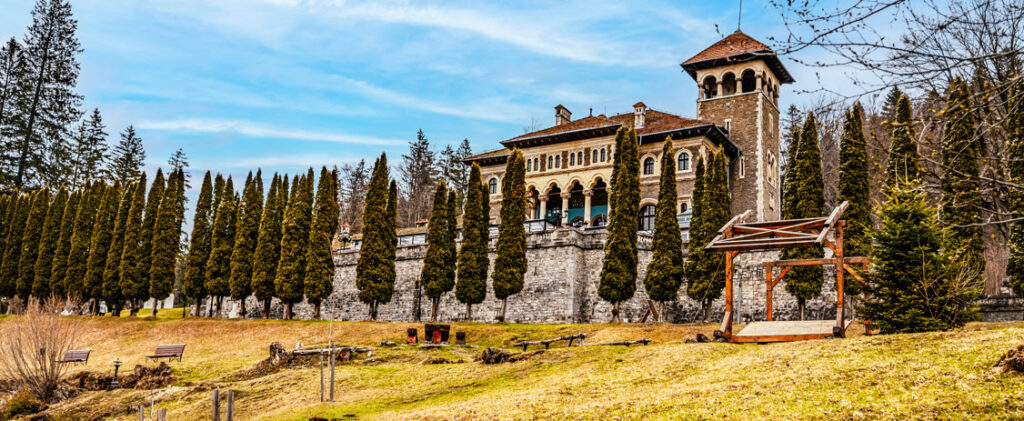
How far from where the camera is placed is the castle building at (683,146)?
44.6 m

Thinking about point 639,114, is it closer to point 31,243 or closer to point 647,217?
point 647,217

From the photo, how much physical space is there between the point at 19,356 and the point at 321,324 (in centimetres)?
1224

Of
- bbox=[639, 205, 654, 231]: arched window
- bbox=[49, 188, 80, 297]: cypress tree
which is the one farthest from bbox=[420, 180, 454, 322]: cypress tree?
bbox=[49, 188, 80, 297]: cypress tree

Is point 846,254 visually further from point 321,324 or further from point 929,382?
point 321,324

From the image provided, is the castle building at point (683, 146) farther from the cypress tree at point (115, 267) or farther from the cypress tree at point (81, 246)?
the cypress tree at point (81, 246)

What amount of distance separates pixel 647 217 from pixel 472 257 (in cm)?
1665

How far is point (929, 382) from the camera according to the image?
10.2 m

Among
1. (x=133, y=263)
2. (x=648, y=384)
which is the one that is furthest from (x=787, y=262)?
(x=133, y=263)

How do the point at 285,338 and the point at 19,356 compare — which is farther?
the point at 285,338

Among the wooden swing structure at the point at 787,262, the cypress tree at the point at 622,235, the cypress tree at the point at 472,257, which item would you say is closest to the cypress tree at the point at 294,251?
the cypress tree at the point at 472,257

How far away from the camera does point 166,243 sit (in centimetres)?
3831

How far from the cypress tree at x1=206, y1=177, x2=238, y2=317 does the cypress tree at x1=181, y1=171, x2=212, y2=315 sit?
0.65 m

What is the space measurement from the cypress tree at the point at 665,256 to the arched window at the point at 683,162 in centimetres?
1587

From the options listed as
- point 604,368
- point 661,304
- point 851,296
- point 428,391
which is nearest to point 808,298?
point 851,296
